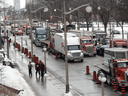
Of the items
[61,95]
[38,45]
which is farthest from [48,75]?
[38,45]

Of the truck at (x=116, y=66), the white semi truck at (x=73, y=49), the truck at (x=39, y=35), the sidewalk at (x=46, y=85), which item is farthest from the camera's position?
the truck at (x=39, y=35)

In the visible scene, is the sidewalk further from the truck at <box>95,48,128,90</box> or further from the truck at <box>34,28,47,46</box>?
the truck at <box>34,28,47,46</box>

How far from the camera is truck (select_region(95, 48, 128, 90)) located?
21458mm

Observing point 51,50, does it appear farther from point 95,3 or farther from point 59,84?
point 95,3

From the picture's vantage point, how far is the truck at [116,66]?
2146 cm

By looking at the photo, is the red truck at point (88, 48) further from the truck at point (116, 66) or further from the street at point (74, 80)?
the truck at point (116, 66)

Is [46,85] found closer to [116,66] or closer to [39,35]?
[116,66]

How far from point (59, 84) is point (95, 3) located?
157 feet

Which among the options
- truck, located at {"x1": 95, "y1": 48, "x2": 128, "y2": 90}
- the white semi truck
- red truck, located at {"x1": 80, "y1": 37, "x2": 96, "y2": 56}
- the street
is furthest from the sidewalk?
red truck, located at {"x1": 80, "y1": 37, "x2": 96, "y2": 56}

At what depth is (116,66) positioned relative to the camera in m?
22.3

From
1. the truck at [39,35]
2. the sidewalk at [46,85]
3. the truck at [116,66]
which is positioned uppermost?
the truck at [39,35]

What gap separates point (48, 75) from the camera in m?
29.0

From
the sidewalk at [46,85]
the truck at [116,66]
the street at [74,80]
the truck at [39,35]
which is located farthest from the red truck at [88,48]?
the truck at [39,35]

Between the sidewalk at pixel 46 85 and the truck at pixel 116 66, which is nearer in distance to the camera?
the truck at pixel 116 66
